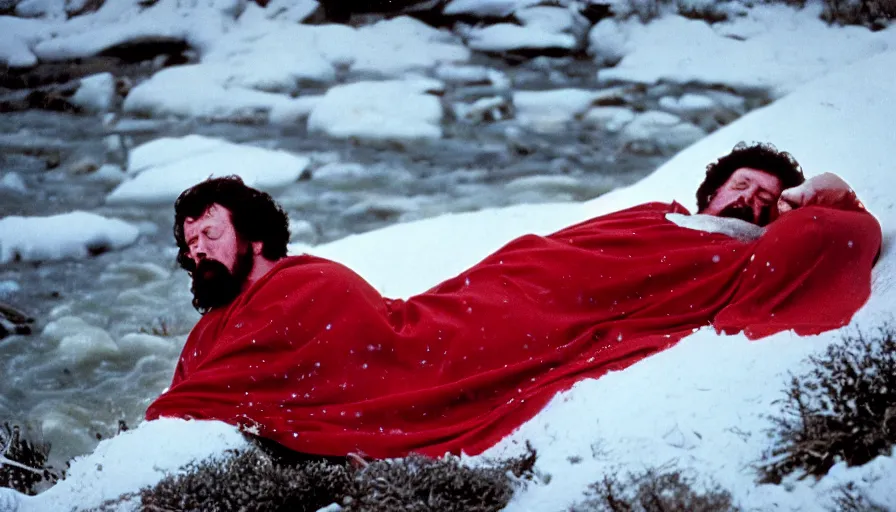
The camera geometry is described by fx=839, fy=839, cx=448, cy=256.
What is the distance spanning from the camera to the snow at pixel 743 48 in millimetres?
4359

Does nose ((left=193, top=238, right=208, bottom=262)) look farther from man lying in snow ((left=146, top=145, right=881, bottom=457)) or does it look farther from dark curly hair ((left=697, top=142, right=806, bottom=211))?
dark curly hair ((left=697, top=142, right=806, bottom=211))

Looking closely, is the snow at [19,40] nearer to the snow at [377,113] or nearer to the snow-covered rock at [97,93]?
the snow-covered rock at [97,93]

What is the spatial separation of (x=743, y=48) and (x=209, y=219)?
345 cm

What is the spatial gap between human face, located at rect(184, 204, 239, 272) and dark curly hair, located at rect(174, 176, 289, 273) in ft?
0.04

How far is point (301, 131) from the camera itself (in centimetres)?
461

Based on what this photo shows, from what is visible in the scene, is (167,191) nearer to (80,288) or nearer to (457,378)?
(80,288)

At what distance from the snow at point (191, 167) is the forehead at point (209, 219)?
63.7 inches

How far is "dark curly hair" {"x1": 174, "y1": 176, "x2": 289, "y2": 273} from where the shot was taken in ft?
7.50

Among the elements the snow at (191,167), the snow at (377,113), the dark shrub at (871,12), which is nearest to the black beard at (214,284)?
the snow at (191,167)

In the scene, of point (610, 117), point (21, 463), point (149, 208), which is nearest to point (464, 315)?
point (21, 463)

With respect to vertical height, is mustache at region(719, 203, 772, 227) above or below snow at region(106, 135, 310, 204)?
above

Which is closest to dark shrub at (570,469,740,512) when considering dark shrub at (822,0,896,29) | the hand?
the hand

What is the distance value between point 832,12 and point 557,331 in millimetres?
3255

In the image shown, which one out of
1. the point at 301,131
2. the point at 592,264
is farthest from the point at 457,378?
the point at 301,131
